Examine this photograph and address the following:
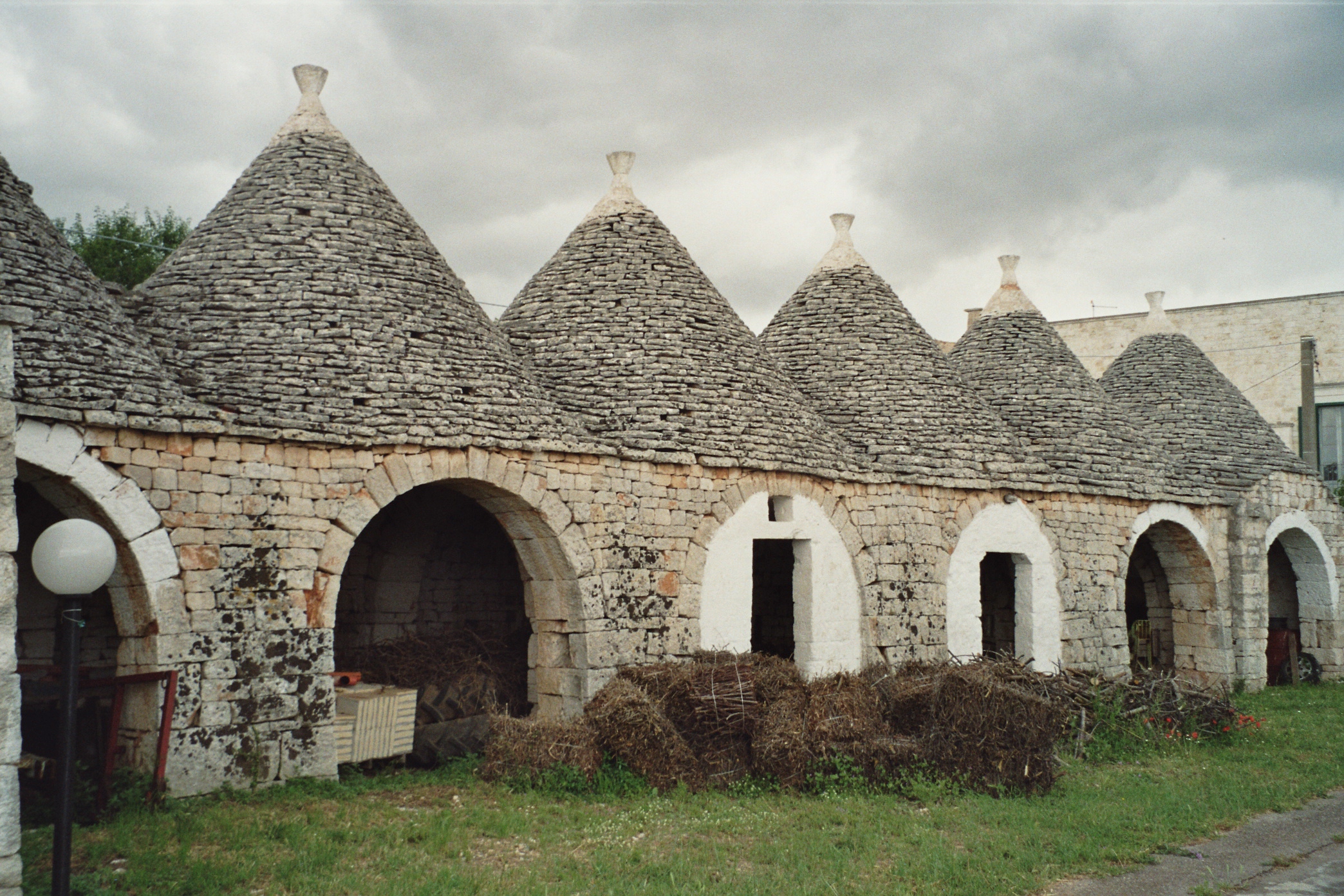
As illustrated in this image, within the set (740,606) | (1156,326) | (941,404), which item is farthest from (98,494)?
(1156,326)

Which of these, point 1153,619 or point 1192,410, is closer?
point 1153,619

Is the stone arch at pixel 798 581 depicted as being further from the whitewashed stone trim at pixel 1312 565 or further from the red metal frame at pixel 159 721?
the whitewashed stone trim at pixel 1312 565

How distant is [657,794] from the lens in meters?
7.98

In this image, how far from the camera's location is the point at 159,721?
719 centimetres

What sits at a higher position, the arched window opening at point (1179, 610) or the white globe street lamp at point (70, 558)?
the white globe street lamp at point (70, 558)

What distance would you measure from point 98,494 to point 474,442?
278 centimetres

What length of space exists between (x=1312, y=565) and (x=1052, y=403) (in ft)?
17.8

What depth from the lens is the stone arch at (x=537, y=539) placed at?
845 centimetres

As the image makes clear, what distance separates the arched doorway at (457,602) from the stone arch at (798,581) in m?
1.53

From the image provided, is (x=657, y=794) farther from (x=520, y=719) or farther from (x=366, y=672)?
(x=366, y=672)

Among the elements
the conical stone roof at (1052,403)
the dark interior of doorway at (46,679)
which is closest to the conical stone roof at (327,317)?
the dark interior of doorway at (46,679)

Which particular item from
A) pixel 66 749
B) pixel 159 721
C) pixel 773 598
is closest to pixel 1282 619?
pixel 773 598

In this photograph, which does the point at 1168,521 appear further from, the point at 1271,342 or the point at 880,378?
the point at 1271,342

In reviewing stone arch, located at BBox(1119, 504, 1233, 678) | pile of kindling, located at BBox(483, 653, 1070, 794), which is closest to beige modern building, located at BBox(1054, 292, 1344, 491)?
stone arch, located at BBox(1119, 504, 1233, 678)
